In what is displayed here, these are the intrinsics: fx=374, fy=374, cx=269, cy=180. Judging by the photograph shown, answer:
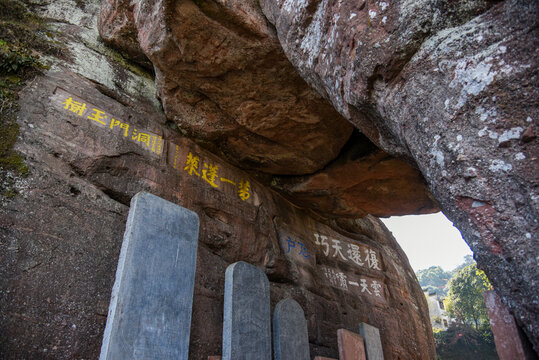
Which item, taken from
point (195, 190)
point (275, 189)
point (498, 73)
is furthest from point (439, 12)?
point (275, 189)

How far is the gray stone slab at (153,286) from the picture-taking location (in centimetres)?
254

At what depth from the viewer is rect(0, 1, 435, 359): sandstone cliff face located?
9.99 ft

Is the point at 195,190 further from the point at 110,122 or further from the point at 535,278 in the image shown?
the point at 535,278

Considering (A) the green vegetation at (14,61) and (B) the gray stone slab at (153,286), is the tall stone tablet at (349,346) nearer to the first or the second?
(B) the gray stone slab at (153,286)

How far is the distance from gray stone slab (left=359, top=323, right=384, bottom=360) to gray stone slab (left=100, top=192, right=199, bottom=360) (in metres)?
2.47

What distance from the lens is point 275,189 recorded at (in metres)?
5.95

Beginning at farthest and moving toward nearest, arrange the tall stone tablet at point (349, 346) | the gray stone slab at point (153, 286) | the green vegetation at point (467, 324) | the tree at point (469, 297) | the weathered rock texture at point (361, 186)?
the tree at point (469, 297), the green vegetation at point (467, 324), the weathered rock texture at point (361, 186), the tall stone tablet at point (349, 346), the gray stone slab at point (153, 286)

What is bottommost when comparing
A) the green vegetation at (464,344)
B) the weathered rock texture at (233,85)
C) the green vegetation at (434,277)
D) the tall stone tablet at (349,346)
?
the tall stone tablet at (349,346)

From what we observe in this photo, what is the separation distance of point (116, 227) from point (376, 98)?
2727 millimetres

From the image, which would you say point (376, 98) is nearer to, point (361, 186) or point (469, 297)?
point (361, 186)

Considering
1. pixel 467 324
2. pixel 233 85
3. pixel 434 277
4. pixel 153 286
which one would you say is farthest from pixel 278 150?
pixel 434 277

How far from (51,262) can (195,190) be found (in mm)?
1867

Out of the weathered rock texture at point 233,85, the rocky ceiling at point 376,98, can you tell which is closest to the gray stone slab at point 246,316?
the rocky ceiling at point 376,98

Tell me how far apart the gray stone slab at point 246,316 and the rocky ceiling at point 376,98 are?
1.81 meters
